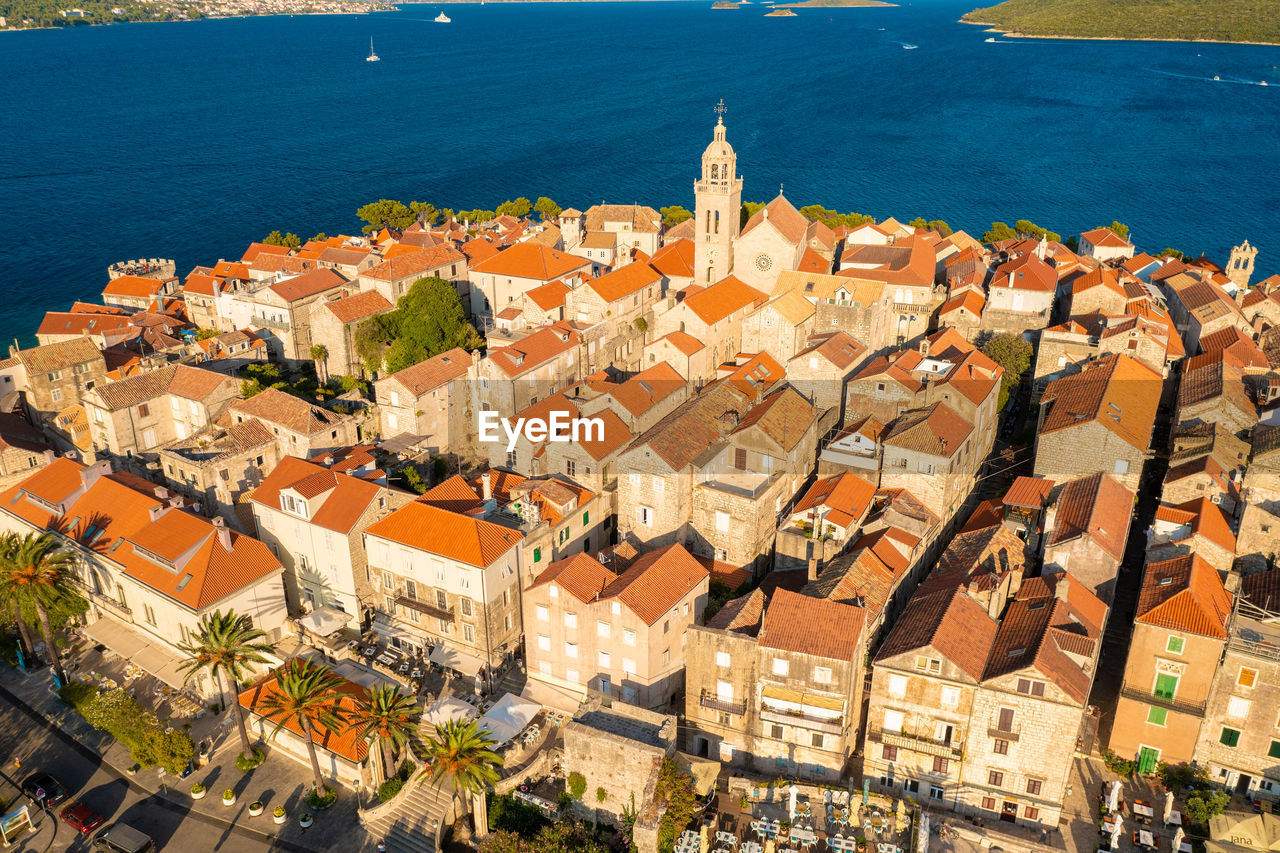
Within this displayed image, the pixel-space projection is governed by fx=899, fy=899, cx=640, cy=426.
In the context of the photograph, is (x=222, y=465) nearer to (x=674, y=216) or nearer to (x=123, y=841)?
(x=123, y=841)

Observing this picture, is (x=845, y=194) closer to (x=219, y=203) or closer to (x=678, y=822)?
(x=219, y=203)

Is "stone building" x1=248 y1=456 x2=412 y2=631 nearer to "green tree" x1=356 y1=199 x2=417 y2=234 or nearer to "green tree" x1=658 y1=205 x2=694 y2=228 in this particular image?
"green tree" x1=658 y1=205 x2=694 y2=228

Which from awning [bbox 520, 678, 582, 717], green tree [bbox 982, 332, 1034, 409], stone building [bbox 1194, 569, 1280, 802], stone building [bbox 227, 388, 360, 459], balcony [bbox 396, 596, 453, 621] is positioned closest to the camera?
stone building [bbox 1194, 569, 1280, 802]

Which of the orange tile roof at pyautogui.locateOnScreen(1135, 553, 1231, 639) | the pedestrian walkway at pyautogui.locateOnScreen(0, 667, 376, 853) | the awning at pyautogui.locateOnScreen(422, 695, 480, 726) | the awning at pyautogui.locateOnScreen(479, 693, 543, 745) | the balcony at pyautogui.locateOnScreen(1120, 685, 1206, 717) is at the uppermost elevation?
the orange tile roof at pyautogui.locateOnScreen(1135, 553, 1231, 639)

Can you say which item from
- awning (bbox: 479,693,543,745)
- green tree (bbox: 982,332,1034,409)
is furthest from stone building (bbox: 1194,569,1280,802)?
green tree (bbox: 982,332,1034,409)

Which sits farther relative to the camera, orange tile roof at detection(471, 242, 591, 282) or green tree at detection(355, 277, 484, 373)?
orange tile roof at detection(471, 242, 591, 282)

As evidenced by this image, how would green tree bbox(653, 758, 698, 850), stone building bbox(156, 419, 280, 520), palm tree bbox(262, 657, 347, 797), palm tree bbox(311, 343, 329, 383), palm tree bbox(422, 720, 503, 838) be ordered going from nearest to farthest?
1. green tree bbox(653, 758, 698, 850)
2. palm tree bbox(422, 720, 503, 838)
3. palm tree bbox(262, 657, 347, 797)
4. stone building bbox(156, 419, 280, 520)
5. palm tree bbox(311, 343, 329, 383)

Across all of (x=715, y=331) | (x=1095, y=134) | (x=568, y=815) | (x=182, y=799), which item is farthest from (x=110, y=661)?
(x=1095, y=134)

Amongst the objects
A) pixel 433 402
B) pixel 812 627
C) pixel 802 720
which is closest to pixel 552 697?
pixel 802 720

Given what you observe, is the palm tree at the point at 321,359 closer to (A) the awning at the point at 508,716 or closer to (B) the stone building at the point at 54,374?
(B) the stone building at the point at 54,374
